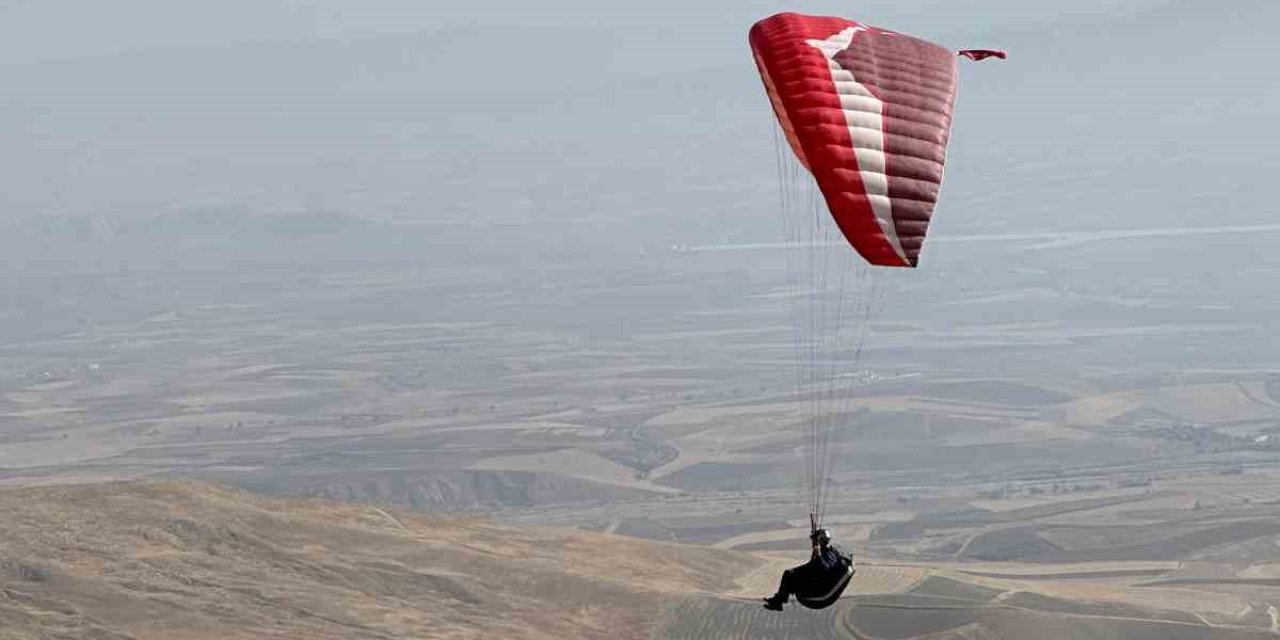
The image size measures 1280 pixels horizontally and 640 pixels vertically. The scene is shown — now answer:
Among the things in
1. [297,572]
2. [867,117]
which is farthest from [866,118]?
[297,572]

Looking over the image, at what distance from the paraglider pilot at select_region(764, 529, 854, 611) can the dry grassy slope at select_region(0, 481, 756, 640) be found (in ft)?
169

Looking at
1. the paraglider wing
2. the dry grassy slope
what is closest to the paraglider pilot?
the paraglider wing

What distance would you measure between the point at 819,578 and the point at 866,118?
7.57 metres

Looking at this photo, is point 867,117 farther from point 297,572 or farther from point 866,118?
point 297,572

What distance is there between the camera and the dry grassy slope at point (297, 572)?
80875 mm

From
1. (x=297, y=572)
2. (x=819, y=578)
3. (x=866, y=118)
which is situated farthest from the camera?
(x=297, y=572)

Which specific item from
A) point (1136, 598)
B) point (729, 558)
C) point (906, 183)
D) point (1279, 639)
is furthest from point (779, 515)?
point (906, 183)

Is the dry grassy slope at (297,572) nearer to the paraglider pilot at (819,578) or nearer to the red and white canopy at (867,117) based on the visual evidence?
the paraglider pilot at (819,578)

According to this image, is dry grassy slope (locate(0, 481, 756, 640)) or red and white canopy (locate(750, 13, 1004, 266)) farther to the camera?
dry grassy slope (locate(0, 481, 756, 640))

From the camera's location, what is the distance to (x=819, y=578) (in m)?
29.8

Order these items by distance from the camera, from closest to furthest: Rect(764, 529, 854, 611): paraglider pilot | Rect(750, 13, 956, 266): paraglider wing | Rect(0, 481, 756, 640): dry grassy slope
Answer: Rect(750, 13, 956, 266): paraglider wing, Rect(764, 529, 854, 611): paraglider pilot, Rect(0, 481, 756, 640): dry grassy slope

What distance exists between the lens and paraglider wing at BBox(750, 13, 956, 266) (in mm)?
29281

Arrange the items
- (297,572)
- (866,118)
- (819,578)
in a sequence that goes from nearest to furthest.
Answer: (819,578) → (866,118) → (297,572)

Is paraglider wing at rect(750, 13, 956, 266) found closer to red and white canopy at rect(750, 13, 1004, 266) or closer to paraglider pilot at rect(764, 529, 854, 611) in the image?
red and white canopy at rect(750, 13, 1004, 266)
